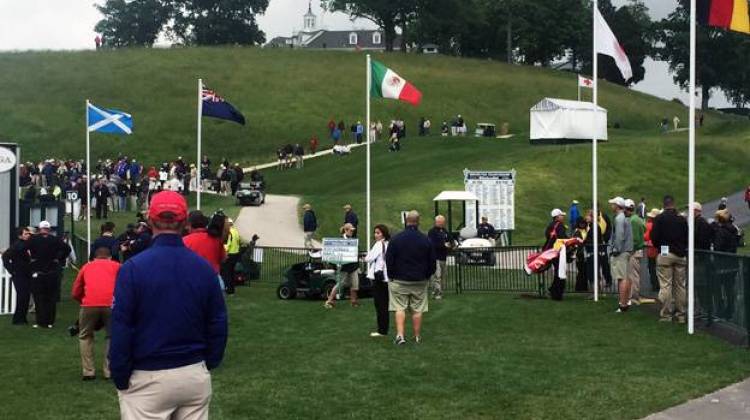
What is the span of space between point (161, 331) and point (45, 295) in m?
11.6

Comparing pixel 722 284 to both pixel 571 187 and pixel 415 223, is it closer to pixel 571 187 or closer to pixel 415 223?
pixel 415 223

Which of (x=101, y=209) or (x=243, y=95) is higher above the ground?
(x=243, y=95)

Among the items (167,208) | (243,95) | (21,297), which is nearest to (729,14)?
(167,208)

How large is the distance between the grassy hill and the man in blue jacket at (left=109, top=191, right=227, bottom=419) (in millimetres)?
31155

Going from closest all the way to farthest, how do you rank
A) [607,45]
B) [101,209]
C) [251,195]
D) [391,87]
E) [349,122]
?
[607,45] < [391,87] < [101,209] < [251,195] < [349,122]

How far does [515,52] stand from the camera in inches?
4621

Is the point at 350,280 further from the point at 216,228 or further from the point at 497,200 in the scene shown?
the point at 497,200

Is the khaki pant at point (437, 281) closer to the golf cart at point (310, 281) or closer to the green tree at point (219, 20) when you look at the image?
the golf cart at point (310, 281)

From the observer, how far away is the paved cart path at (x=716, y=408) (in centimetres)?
907

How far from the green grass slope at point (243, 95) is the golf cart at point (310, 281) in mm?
42781

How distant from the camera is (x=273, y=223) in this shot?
125 feet

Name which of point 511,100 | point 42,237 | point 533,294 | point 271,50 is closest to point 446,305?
point 533,294

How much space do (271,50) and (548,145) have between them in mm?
47806

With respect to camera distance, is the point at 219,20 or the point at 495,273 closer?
the point at 495,273
